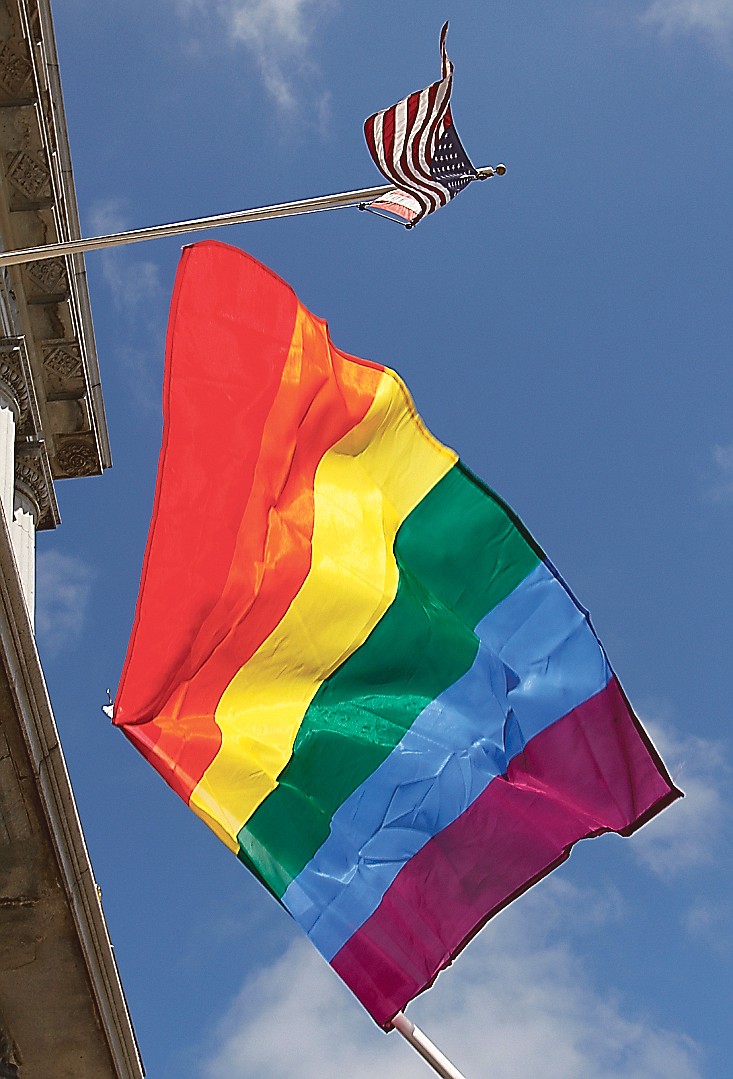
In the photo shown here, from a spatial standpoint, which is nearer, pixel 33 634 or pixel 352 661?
pixel 352 661

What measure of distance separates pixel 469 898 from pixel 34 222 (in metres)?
10.9

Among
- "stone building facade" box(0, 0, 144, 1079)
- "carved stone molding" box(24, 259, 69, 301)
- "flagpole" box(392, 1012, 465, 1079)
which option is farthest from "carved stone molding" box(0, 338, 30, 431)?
"flagpole" box(392, 1012, 465, 1079)

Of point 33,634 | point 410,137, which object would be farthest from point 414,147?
point 33,634

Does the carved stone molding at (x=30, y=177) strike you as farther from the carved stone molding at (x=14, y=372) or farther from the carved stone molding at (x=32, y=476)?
the carved stone molding at (x=32, y=476)

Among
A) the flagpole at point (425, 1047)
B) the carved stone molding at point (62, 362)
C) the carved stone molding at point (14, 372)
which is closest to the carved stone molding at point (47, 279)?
the carved stone molding at point (62, 362)

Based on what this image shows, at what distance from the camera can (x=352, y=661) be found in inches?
372

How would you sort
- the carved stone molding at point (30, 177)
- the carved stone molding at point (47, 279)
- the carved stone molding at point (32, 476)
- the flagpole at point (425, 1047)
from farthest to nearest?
the carved stone molding at point (47, 279)
the carved stone molding at point (32, 476)
the carved stone molding at point (30, 177)
the flagpole at point (425, 1047)

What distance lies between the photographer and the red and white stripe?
31.5 ft

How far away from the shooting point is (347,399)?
10312mm

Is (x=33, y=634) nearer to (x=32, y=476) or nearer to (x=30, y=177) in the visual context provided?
(x=32, y=476)

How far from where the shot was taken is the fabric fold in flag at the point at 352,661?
834 cm

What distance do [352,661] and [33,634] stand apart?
3102 millimetres

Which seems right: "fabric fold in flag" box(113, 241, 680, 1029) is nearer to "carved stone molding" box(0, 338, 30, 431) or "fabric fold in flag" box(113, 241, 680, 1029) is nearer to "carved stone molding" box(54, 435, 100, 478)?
"carved stone molding" box(0, 338, 30, 431)

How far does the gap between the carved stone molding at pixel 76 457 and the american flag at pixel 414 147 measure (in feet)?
32.4
